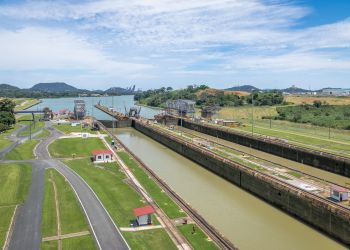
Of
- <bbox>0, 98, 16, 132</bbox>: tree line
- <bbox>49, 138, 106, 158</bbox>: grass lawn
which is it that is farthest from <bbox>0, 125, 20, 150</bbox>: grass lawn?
<bbox>49, 138, 106, 158</bbox>: grass lawn

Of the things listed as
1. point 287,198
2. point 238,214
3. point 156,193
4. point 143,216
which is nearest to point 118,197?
point 156,193

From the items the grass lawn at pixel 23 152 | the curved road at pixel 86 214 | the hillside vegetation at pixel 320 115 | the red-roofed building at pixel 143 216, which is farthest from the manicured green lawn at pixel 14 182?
the hillside vegetation at pixel 320 115

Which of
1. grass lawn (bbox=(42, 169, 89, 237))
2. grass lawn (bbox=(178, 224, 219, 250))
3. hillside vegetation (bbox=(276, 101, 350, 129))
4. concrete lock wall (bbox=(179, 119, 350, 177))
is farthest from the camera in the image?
hillside vegetation (bbox=(276, 101, 350, 129))

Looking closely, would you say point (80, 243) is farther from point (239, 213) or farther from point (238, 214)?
point (239, 213)

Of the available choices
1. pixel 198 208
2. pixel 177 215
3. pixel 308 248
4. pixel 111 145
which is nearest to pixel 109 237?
pixel 177 215

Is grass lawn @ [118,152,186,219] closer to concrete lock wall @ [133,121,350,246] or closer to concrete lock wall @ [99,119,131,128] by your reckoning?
concrete lock wall @ [133,121,350,246]

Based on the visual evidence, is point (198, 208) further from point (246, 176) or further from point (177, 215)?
point (246, 176)

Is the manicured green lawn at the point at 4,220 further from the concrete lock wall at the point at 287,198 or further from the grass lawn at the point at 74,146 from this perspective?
the concrete lock wall at the point at 287,198
